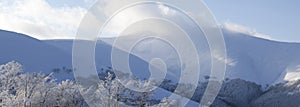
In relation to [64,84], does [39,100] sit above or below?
below

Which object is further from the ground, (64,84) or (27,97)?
(64,84)

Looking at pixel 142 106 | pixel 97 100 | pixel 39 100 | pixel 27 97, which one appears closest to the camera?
pixel 27 97

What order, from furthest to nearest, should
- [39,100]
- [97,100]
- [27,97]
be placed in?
[97,100]
[39,100]
[27,97]

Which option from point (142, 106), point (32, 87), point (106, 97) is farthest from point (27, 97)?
point (142, 106)

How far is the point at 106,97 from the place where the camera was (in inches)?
2753

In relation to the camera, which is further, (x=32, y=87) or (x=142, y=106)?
(x=142, y=106)

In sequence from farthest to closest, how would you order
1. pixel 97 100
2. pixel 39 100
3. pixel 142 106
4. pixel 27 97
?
pixel 142 106
pixel 97 100
pixel 39 100
pixel 27 97

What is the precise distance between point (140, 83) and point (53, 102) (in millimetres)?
15923

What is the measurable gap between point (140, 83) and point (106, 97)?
14.7 metres

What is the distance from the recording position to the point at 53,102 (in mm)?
76938

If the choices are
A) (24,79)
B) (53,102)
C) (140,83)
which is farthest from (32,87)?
(140,83)

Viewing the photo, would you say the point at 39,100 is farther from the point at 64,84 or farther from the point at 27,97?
the point at 64,84

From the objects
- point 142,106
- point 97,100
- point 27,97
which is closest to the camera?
point 27,97

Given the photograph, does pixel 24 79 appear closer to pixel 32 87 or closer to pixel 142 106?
pixel 32 87
